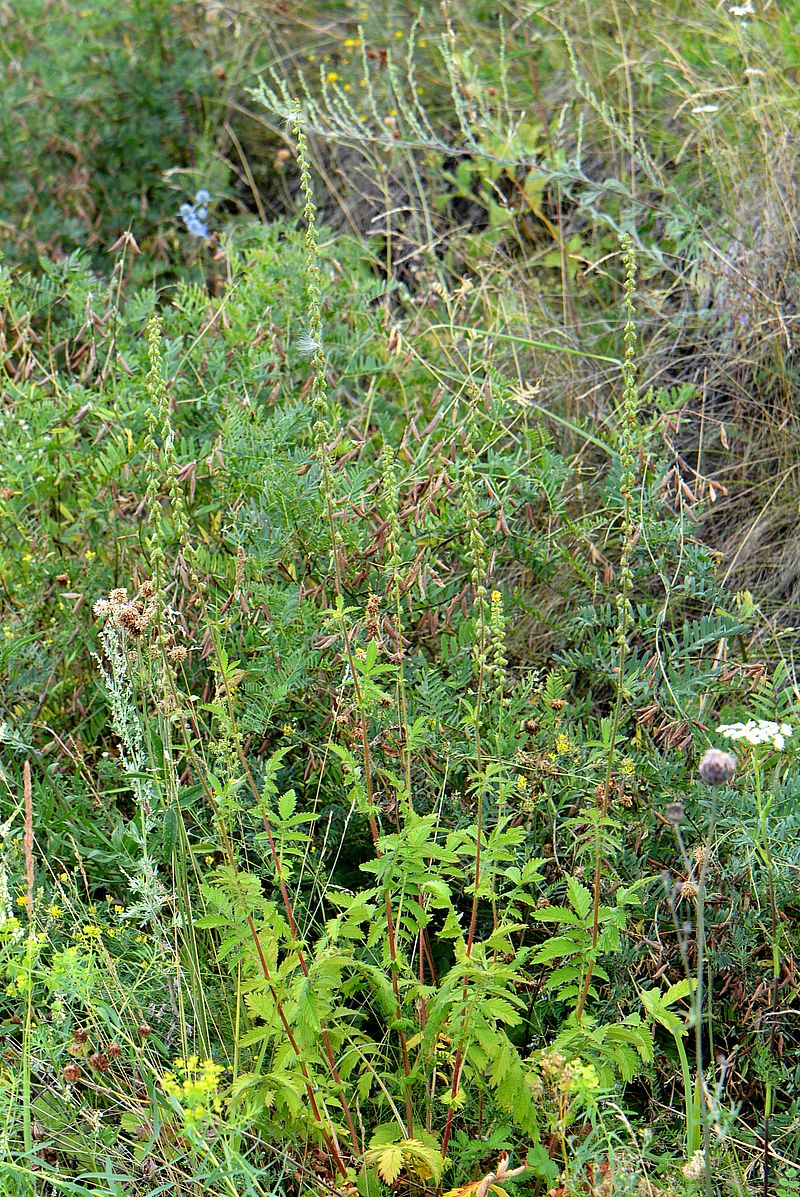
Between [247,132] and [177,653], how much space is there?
3524mm

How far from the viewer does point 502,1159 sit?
5.98 feet

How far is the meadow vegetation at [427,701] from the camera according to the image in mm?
1813

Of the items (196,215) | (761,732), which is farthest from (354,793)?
(196,215)

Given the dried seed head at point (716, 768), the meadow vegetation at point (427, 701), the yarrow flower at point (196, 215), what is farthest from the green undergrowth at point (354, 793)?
the yarrow flower at point (196, 215)

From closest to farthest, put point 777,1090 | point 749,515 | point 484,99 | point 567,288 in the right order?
point 777,1090 < point 749,515 < point 567,288 < point 484,99

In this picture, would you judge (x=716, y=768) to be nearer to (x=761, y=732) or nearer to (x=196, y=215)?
(x=761, y=732)

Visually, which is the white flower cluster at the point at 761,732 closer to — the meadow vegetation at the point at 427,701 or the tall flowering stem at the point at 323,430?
the meadow vegetation at the point at 427,701

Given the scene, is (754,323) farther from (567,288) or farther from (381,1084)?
(381,1084)

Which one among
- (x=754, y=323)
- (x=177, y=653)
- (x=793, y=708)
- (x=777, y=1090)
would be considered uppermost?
(x=177, y=653)

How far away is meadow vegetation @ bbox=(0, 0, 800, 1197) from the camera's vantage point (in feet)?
5.95

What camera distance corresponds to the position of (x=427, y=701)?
2.30 m

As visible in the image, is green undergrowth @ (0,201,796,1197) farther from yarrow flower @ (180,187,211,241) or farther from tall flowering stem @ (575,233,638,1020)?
yarrow flower @ (180,187,211,241)

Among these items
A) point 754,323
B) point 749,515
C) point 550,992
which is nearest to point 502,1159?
point 550,992

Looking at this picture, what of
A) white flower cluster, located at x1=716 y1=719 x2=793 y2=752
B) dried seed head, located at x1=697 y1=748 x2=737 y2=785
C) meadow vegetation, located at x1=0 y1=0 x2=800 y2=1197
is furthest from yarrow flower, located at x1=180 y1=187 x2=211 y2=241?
dried seed head, located at x1=697 y1=748 x2=737 y2=785
